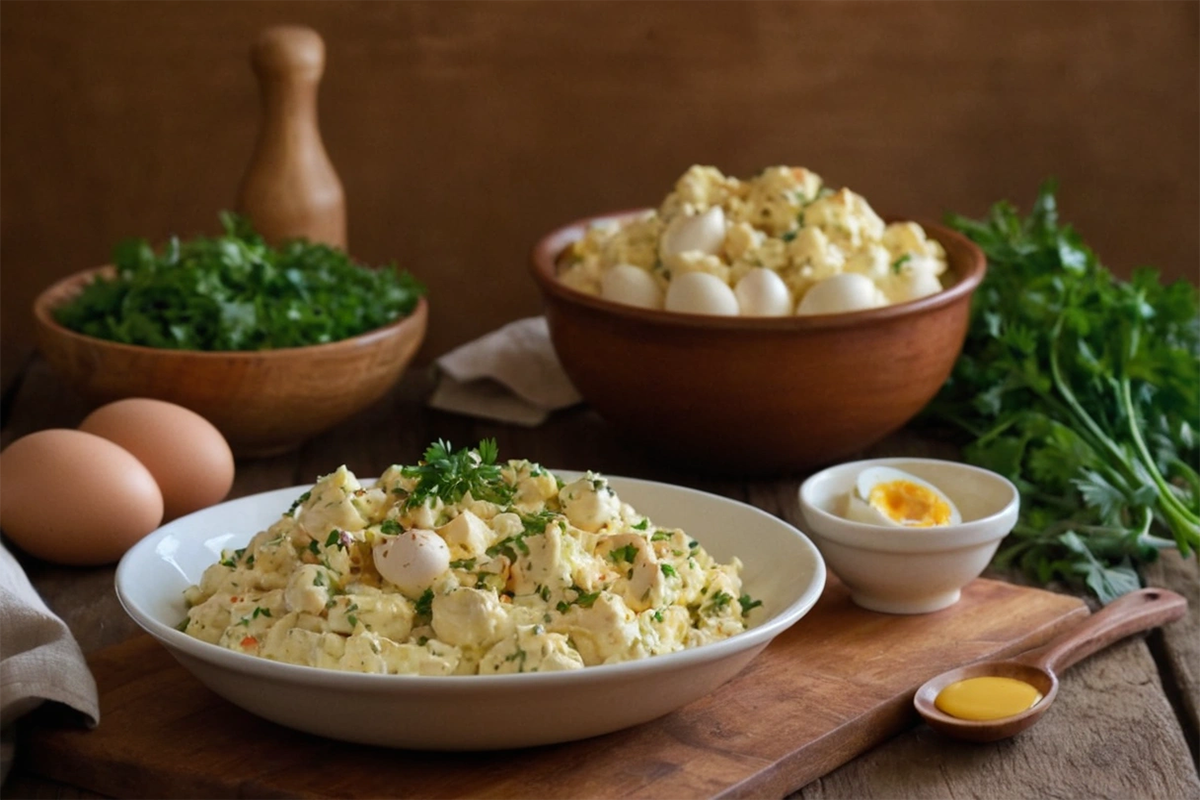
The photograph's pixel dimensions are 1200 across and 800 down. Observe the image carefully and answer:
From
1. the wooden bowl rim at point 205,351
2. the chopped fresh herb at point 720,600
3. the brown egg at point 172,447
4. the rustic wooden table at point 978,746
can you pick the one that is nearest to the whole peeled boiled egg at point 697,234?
the rustic wooden table at point 978,746

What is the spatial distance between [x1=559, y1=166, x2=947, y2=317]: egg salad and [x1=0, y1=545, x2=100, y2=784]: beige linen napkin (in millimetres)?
1084

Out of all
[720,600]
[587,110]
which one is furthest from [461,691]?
[587,110]

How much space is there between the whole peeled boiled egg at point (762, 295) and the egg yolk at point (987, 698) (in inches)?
30.9

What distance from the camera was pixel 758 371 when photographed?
7.80 ft

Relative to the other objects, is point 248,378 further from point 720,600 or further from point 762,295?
point 720,600

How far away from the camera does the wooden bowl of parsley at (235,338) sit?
→ 2504 mm

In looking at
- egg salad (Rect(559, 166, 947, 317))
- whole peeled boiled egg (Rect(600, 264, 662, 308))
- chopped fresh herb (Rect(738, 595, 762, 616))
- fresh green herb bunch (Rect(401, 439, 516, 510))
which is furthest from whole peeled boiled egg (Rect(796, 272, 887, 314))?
fresh green herb bunch (Rect(401, 439, 516, 510))

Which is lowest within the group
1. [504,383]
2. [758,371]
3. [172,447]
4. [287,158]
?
[504,383]

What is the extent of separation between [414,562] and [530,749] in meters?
0.23

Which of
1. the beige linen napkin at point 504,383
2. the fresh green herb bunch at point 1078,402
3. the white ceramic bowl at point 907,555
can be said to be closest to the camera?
the white ceramic bowl at point 907,555

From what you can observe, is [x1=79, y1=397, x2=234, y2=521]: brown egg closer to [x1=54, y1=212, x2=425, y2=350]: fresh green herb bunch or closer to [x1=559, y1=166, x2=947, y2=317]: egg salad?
[x1=54, y1=212, x2=425, y2=350]: fresh green herb bunch

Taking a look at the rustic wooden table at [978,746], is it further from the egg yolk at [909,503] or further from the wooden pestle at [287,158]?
the wooden pestle at [287,158]

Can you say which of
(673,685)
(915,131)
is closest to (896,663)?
(673,685)

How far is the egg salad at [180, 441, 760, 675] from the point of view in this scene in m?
1.49
